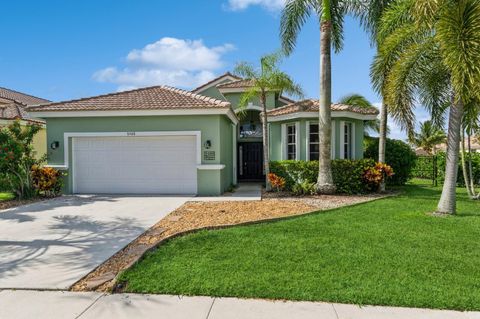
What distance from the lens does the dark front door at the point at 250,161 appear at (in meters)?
19.7

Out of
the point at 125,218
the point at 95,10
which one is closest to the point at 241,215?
the point at 125,218

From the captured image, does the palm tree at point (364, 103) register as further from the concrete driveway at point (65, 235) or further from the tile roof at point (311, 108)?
the concrete driveway at point (65, 235)

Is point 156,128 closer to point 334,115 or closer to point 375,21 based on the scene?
point 334,115

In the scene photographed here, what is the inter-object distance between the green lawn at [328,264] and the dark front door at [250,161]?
11.7 metres

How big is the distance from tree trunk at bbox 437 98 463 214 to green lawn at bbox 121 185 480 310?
1107 mm

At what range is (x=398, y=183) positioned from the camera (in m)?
16.9

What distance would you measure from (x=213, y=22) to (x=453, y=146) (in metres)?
10.8

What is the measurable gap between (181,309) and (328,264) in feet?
8.17

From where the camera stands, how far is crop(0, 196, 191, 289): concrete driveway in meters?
4.86

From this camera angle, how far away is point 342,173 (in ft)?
44.9

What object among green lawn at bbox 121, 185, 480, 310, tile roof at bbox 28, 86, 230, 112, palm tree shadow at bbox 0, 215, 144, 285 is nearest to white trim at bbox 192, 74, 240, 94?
tile roof at bbox 28, 86, 230, 112

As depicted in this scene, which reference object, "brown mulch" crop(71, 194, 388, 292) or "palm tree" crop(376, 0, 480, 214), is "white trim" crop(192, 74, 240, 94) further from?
"palm tree" crop(376, 0, 480, 214)

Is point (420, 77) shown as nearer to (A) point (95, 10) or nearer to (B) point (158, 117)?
(B) point (158, 117)

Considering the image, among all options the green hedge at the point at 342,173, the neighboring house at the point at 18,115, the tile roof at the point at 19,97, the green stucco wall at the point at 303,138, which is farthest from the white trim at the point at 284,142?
the tile roof at the point at 19,97
